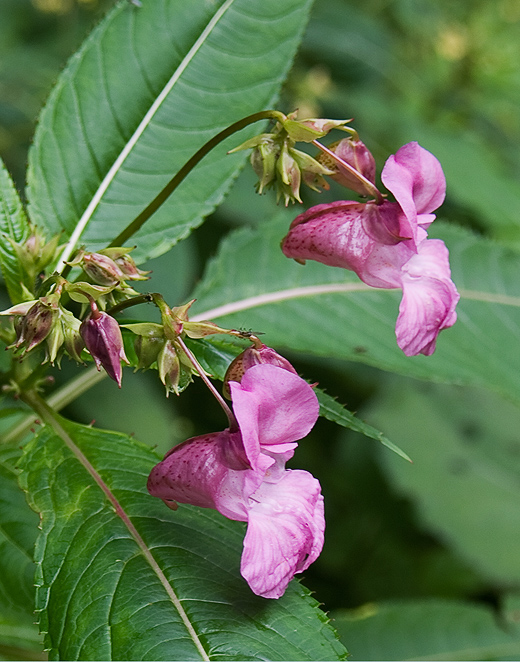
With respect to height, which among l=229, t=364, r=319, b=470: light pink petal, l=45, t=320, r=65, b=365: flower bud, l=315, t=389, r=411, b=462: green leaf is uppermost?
l=45, t=320, r=65, b=365: flower bud

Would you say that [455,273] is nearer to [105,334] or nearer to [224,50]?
[224,50]

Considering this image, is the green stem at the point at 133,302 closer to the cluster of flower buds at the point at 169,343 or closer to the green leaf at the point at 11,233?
the cluster of flower buds at the point at 169,343

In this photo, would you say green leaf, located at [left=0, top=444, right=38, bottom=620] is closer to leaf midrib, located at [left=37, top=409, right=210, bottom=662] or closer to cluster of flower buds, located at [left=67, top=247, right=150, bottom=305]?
leaf midrib, located at [left=37, top=409, right=210, bottom=662]

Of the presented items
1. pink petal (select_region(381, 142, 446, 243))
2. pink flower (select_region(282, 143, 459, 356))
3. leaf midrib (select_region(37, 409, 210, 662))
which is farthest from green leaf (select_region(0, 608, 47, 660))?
pink petal (select_region(381, 142, 446, 243))

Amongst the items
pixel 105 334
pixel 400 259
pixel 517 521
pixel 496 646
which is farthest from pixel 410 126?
pixel 105 334

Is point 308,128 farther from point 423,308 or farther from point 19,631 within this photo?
point 19,631

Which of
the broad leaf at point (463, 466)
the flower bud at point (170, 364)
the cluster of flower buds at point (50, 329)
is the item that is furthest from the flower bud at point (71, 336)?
the broad leaf at point (463, 466)
